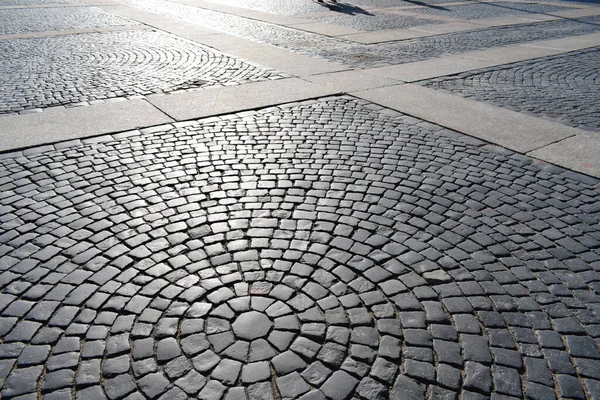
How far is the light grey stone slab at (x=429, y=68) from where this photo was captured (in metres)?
8.49

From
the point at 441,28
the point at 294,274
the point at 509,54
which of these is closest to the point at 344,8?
the point at 441,28

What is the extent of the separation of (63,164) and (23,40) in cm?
756

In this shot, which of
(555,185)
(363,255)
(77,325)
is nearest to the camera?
(77,325)

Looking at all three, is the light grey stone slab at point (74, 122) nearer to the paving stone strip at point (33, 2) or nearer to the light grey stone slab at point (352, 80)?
the light grey stone slab at point (352, 80)

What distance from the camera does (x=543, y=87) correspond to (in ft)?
26.2

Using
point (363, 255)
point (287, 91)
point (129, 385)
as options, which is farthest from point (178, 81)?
point (129, 385)

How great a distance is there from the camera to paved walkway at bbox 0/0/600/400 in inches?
109

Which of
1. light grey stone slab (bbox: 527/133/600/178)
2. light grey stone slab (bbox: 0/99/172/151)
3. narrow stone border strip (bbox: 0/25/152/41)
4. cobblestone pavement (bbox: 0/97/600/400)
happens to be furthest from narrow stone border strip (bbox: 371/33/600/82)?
narrow stone border strip (bbox: 0/25/152/41)

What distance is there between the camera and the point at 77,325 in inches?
119

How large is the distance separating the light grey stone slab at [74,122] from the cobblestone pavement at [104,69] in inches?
18.1

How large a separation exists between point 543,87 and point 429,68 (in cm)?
192

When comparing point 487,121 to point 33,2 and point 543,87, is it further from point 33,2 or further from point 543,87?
point 33,2

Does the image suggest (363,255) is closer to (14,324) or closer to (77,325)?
(77,325)

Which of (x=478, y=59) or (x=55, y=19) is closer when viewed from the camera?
(x=478, y=59)
